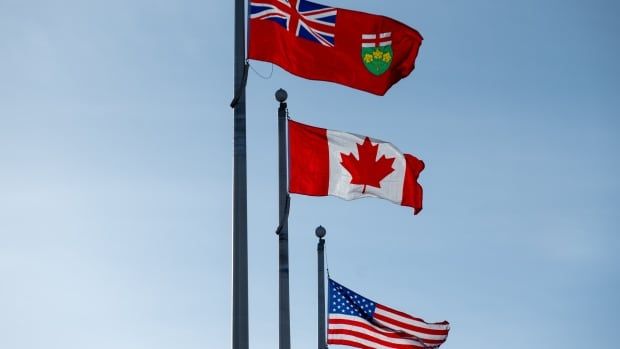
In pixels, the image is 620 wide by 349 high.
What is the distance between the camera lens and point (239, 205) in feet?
43.6

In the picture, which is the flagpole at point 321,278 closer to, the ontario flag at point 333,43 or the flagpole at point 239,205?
the ontario flag at point 333,43

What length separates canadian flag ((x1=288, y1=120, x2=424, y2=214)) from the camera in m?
17.7

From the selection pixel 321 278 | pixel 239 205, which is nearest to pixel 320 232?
pixel 321 278

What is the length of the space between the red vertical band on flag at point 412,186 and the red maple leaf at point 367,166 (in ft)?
1.36

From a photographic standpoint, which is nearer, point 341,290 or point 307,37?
point 307,37

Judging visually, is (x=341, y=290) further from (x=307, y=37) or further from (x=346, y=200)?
(x=307, y=37)

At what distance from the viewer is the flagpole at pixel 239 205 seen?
12.7m

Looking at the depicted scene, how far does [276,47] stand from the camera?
51.4ft

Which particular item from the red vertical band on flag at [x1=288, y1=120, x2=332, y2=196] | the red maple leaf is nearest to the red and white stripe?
the red maple leaf

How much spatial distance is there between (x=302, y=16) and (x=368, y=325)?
877 cm

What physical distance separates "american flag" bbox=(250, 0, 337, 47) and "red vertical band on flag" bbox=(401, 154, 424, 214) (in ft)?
10.1

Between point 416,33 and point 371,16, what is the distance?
995 mm

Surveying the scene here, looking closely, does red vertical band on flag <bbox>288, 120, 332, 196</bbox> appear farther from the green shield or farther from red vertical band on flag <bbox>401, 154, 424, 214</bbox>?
red vertical band on flag <bbox>401, 154, 424, 214</bbox>

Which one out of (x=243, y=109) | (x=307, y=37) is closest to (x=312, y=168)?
Result: (x=307, y=37)
